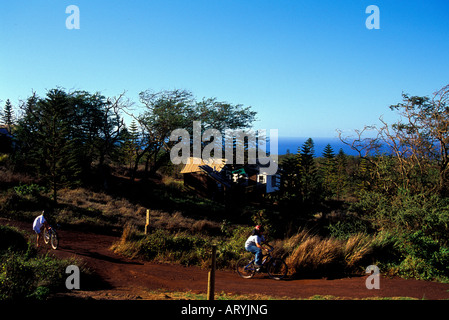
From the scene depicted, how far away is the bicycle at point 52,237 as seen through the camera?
1127 cm

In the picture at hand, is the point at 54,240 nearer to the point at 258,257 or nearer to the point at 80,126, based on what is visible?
the point at 258,257

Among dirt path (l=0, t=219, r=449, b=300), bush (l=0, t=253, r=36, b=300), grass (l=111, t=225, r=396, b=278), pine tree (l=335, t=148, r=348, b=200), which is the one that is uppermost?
pine tree (l=335, t=148, r=348, b=200)

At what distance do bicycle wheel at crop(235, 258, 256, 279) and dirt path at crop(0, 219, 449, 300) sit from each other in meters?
0.23

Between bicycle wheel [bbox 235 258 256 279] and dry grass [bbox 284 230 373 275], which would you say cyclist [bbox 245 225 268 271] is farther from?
dry grass [bbox 284 230 373 275]

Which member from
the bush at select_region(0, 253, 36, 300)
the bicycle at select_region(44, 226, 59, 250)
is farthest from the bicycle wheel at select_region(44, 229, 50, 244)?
the bush at select_region(0, 253, 36, 300)

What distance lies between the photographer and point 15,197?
1716 centimetres

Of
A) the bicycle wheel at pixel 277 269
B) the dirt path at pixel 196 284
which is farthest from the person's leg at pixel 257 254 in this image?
the dirt path at pixel 196 284

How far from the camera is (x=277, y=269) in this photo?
10.4 m

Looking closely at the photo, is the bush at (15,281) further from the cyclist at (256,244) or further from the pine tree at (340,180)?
the pine tree at (340,180)

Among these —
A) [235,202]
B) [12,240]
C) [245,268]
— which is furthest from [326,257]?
[235,202]

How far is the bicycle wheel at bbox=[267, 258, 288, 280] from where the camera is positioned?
9.79 meters
